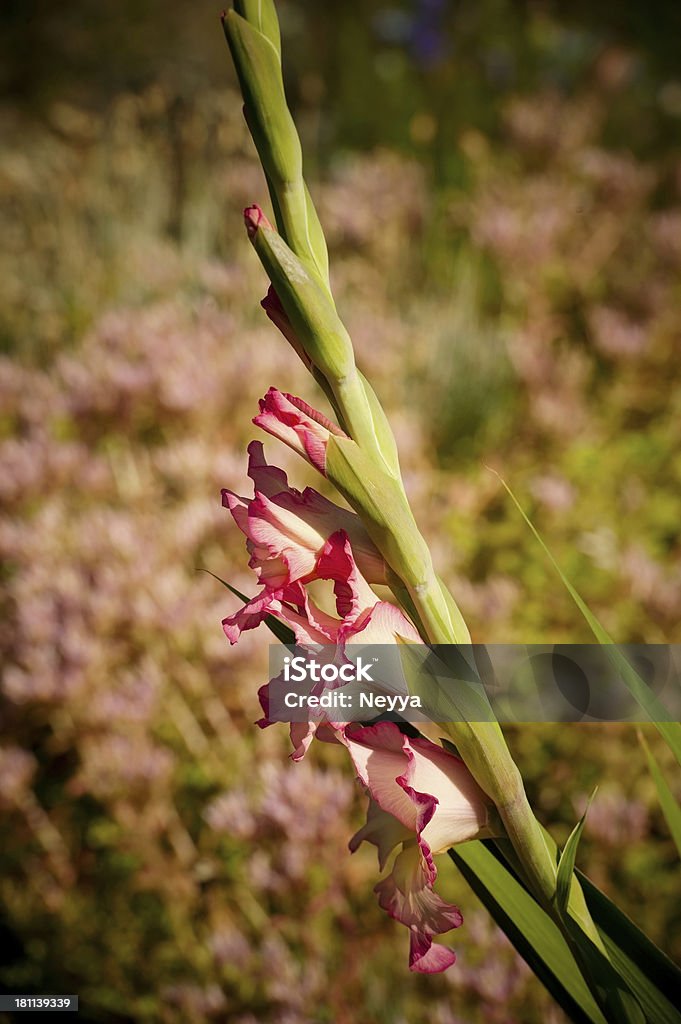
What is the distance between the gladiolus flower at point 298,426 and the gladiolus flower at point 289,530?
0.02 meters

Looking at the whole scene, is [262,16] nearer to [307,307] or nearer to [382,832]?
[307,307]

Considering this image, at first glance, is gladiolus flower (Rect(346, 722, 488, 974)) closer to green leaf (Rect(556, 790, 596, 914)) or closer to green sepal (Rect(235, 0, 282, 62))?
green leaf (Rect(556, 790, 596, 914))

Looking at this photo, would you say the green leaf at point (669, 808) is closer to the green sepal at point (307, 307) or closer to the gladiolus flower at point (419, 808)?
the gladiolus flower at point (419, 808)

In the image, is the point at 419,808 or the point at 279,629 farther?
the point at 279,629

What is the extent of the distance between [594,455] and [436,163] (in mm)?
1341

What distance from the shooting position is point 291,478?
1.35 m

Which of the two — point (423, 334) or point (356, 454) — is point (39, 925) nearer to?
point (356, 454)

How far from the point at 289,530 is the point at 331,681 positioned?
0.20ft

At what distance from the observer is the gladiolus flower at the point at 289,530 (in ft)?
1.12

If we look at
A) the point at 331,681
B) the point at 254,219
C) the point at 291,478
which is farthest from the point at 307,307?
the point at 291,478

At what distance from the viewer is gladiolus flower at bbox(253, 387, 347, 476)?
0.32m

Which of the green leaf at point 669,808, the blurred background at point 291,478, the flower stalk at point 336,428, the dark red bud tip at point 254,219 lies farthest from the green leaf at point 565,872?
the blurred background at point 291,478

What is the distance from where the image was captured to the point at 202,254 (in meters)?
1.99

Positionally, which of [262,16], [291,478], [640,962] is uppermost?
[291,478]
